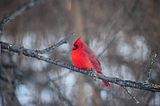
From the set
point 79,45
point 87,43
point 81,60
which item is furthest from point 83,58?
point 87,43

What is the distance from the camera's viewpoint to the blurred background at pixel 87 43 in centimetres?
261

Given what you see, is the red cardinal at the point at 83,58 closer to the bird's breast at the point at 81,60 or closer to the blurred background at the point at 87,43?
the bird's breast at the point at 81,60

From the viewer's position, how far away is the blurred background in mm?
2609

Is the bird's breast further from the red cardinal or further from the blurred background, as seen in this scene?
the blurred background

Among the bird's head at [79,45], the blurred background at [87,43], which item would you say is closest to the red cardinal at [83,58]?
the bird's head at [79,45]

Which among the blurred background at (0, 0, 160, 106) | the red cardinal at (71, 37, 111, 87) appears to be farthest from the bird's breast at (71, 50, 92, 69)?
the blurred background at (0, 0, 160, 106)

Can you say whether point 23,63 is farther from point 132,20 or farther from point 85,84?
point 132,20

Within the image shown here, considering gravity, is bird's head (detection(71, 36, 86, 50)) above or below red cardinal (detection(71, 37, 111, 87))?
above

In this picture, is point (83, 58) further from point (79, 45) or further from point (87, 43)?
point (87, 43)

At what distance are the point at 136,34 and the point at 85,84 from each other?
5.02ft

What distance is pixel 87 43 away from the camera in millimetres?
3252

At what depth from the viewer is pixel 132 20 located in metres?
3.56

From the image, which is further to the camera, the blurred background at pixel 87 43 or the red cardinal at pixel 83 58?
the blurred background at pixel 87 43

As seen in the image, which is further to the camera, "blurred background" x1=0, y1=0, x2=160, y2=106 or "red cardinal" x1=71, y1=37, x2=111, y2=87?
"blurred background" x1=0, y1=0, x2=160, y2=106
